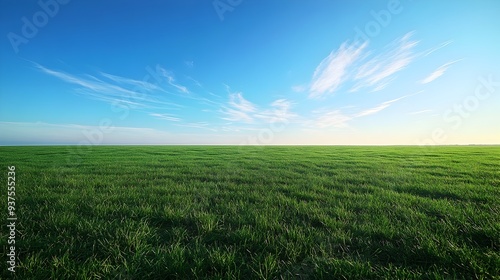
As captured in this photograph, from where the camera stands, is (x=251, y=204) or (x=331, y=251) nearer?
(x=331, y=251)

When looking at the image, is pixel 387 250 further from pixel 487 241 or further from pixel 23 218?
pixel 23 218

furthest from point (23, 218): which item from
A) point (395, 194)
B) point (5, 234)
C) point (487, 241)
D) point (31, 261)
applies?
point (395, 194)

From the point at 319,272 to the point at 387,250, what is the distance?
4.27ft

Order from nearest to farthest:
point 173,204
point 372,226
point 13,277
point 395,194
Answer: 1. point 13,277
2. point 372,226
3. point 173,204
4. point 395,194

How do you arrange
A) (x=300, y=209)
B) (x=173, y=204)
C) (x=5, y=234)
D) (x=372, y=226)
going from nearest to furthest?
(x=5, y=234) → (x=372, y=226) → (x=300, y=209) → (x=173, y=204)

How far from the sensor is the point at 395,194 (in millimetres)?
6355

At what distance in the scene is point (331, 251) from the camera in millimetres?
3197

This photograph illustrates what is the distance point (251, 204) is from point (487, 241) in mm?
4279

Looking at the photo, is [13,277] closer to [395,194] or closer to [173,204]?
[173,204]

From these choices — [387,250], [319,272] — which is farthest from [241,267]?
[387,250]

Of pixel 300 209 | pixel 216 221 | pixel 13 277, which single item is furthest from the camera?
pixel 300 209

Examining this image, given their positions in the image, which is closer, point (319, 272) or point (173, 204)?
point (319, 272)

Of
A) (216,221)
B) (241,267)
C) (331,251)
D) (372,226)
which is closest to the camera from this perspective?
(241,267)

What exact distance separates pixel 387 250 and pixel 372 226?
2.69ft
